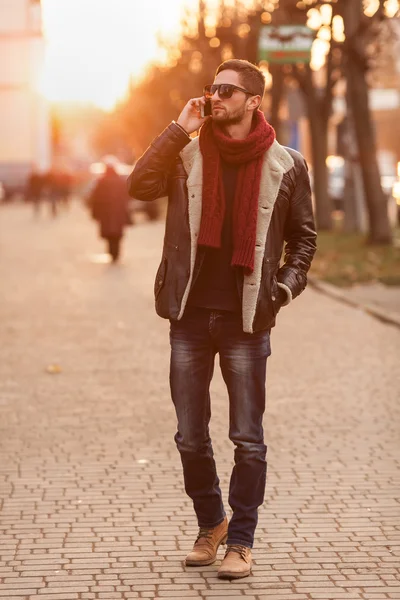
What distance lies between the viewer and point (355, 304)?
15.5 meters

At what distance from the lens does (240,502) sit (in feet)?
17.5

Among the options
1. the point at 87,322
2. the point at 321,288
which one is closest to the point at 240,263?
the point at 87,322

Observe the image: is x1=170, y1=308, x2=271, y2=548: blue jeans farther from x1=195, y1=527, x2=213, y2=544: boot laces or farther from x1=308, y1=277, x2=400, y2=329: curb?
x1=308, y1=277, x2=400, y2=329: curb

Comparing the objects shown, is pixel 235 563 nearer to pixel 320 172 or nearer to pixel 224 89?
pixel 224 89

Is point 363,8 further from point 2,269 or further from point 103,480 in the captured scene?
point 103,480

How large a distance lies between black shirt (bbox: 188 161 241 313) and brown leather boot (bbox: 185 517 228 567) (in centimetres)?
94

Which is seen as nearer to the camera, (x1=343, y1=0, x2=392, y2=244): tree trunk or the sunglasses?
the sunglasses

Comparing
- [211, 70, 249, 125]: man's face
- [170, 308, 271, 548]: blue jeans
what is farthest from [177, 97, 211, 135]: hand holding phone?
[170, 308, 271, 548]: blue jeans

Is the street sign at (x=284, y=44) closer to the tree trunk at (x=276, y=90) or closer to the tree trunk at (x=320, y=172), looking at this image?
the tree trunk at (x=320, y=172)

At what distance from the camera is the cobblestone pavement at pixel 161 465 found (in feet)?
17.3

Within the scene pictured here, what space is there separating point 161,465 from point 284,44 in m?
17.8

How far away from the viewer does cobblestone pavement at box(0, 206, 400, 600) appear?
5.28m

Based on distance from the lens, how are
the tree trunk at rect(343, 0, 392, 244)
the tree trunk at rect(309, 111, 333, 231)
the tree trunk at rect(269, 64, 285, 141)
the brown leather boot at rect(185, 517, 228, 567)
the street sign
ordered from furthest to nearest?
the tree trunk at rect(269, 64, 285, 141), the tree trunk at rect(309, 111, 333, 231), the street sign, the tree trunk at rect(343, 0, 392, 244), the brown leather boot at rect(185, 517, 228, 567)

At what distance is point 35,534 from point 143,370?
15.9 feet
